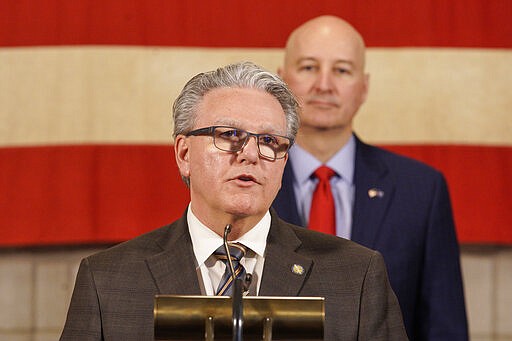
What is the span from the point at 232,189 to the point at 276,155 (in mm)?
100

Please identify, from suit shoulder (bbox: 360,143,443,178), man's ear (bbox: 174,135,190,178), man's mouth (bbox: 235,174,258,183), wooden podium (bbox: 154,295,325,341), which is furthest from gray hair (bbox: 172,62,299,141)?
suit shoulder (bbox: 360,143,443,178)

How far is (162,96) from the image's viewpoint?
330 centimetres

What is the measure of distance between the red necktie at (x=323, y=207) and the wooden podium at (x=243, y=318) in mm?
1421

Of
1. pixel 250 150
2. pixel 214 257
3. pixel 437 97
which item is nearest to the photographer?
pixel 250 150

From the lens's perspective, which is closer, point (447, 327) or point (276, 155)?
point (276, 155)

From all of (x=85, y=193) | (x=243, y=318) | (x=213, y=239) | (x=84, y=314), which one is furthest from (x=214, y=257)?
(x=85, y=193)

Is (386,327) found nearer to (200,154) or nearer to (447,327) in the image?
(200,154)

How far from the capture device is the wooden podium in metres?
1.33

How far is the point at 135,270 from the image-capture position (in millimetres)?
1813

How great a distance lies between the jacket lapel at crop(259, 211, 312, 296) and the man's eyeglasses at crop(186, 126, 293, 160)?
0.59ft

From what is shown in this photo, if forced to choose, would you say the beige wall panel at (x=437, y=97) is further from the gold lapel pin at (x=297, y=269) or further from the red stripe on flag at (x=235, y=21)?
the gold lapel pin at (x=297, y=269)

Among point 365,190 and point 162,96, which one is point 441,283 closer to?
point 365,190

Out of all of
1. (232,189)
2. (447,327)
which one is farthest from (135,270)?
(447,327)

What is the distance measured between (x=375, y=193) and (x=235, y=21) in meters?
0.84
